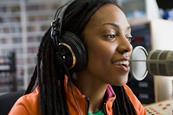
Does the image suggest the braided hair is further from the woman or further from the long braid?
the long braid

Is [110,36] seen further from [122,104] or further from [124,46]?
[122,104]

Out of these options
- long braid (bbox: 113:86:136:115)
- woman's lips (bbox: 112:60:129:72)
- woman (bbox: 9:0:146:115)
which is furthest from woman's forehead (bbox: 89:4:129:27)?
long braid (bbox: 113:86:136:115)

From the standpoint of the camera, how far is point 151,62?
817mm

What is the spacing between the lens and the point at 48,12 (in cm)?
324

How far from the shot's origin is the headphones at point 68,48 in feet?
2.74

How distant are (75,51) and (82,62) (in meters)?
0.04

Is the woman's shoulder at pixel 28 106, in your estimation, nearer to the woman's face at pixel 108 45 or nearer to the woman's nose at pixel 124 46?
the woman's face at pixel 108 45

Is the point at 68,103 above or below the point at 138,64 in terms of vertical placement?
below

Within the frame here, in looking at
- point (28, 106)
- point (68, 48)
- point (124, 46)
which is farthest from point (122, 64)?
point (28, 106)

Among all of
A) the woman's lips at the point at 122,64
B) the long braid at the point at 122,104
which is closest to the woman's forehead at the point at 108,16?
the woman's lips at the point at 122,64

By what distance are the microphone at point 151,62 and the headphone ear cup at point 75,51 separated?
0.44 ft

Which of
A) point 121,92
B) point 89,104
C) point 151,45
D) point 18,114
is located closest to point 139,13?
point 151,45

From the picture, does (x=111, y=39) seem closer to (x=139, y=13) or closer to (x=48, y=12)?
(x=139, y=13)

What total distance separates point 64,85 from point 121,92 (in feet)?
0.69
